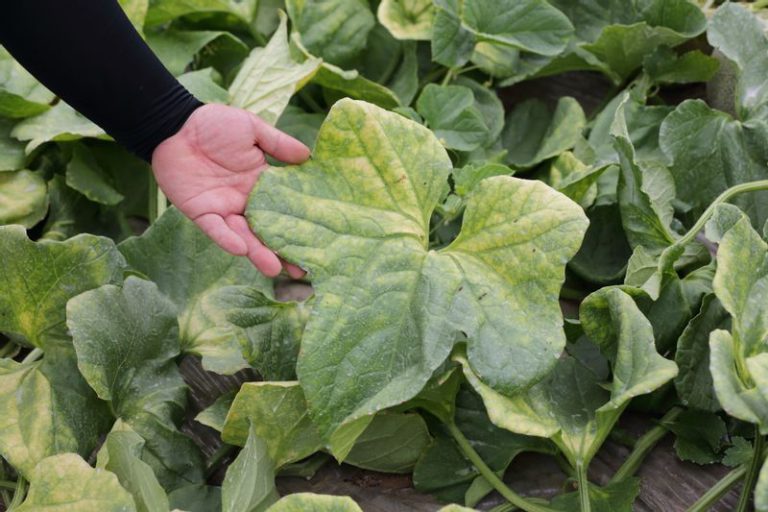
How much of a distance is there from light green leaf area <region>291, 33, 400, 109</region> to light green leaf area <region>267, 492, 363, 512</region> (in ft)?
2.00

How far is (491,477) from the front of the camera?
927 mm

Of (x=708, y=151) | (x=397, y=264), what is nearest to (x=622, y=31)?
(x=708, y=151)

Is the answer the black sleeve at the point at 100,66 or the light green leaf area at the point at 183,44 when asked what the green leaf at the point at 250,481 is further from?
the light green leaf area at the point at 183,44

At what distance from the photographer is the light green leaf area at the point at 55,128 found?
1.13 m

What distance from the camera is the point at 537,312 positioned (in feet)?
2.78

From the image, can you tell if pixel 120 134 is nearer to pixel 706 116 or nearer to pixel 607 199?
pixel 607 199

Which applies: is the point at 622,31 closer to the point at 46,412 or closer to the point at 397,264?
the point at 397,264

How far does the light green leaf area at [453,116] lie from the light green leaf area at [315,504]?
55 cm

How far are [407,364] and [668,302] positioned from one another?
12.2 inches

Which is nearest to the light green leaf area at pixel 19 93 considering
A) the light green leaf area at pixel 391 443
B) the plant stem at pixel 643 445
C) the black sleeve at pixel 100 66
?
the black sleeve at pixel 100 66

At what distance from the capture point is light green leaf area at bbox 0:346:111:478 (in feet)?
2.94

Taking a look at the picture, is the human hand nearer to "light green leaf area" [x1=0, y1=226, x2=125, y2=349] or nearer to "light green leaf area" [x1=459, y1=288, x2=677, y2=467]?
"light green leaf area" [x1=0, y1=226, x2=125, y2=349]

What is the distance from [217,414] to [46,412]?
0.18 m

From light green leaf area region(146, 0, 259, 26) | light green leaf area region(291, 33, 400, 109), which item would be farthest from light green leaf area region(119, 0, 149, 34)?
light green leaf area region(291, 33, 400, 109)
